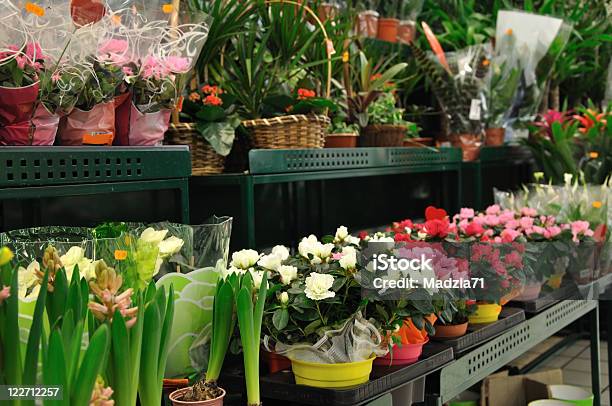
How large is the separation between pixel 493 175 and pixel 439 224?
2331mm

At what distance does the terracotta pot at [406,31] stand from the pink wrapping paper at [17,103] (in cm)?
218

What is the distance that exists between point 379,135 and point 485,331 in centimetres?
94

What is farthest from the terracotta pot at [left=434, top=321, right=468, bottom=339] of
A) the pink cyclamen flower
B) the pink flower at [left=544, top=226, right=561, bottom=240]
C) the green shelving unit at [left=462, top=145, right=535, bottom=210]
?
the green shelving unit at [left=462, top=145, right=535, bottom=210]

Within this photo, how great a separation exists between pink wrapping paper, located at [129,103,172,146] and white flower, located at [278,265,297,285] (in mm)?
432

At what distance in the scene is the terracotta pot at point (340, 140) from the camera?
2.30 metres

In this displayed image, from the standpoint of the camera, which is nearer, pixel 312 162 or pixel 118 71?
pixel 118 71

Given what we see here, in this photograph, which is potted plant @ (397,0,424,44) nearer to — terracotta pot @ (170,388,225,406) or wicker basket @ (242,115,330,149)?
wicker basket @ (242,115,330,149)

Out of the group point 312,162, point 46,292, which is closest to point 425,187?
point 312,162

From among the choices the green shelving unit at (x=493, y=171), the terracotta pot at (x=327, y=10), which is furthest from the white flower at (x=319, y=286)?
the green shelving unit at (x=493, y=171)

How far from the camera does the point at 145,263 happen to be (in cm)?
112

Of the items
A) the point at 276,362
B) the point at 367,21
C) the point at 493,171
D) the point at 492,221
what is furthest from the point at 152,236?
the point at 493,171

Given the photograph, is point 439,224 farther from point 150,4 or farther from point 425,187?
point 425,187

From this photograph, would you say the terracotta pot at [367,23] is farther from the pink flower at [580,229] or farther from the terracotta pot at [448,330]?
the terracotta pot at [448,330]

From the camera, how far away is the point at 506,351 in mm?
1855
